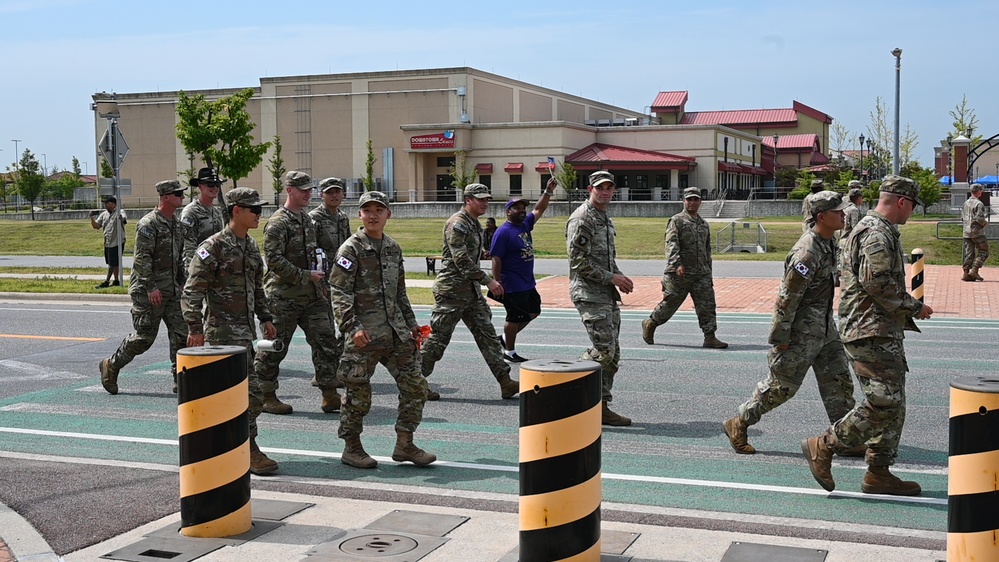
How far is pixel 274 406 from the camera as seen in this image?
9.82 meters

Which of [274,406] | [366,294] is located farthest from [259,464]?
[274,406]

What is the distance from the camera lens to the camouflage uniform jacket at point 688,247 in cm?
1392

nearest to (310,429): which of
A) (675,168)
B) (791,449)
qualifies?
(791,449)

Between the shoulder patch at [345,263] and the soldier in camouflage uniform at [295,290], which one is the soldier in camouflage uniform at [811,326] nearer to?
the shoulder patch at [345,263]

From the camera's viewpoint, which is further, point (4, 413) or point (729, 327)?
point (729, 327)

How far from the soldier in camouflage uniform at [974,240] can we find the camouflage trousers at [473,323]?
15.3 meters

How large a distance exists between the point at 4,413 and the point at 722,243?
26.5m

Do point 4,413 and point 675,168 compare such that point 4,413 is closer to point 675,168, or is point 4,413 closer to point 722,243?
point 722,243


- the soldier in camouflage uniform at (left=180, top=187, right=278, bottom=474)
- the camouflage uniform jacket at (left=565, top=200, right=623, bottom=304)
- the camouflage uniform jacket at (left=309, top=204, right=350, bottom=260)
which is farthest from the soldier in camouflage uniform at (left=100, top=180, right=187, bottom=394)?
the camouflage uniform jacket at (left=565, top=200, right=623, bottom=304)

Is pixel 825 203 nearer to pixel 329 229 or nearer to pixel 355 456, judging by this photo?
pixel 355 456

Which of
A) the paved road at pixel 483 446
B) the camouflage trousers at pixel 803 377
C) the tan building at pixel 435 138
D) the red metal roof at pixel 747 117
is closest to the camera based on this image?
the paved road at pixel 483 446

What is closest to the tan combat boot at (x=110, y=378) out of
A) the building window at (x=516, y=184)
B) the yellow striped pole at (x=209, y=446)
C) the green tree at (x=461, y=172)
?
the yellow striped pole at (x=209, y=446)

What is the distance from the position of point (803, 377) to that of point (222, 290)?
4.44m

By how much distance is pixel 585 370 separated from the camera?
5180 mm
